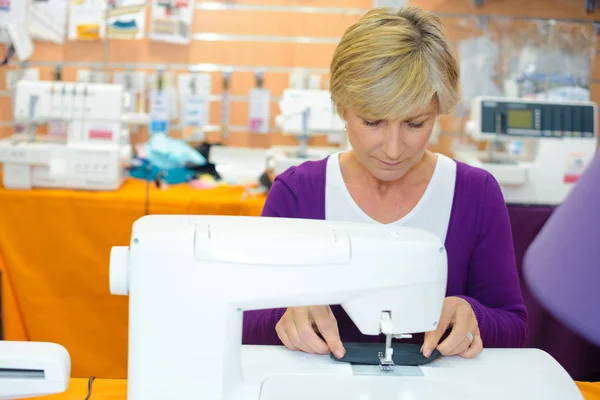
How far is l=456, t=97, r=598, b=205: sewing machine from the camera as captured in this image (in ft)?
10.6

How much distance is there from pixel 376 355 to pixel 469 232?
553mm

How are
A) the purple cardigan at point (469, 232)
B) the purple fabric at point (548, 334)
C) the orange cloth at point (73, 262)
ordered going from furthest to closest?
the orange cloth at point (73, 262)
the purple fabric at point (548, 334)
the purple cardigan at point (469, 232)

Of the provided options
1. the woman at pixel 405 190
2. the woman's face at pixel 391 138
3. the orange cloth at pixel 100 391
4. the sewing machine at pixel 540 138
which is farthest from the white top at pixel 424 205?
the sewing machine at pixel 540 138

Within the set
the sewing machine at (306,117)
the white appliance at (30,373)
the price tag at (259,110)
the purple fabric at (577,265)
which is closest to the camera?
the purple fabric at (577,265)

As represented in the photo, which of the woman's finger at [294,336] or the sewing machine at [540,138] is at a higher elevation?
the sewing machine at [540,138]

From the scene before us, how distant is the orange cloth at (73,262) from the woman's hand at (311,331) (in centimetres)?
192

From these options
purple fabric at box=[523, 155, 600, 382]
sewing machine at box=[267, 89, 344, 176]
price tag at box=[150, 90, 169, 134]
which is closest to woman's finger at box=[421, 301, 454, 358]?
purple fabric at box=[523, 155, 600, 382]

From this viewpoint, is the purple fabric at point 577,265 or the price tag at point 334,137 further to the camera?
the price tag at point 334,137

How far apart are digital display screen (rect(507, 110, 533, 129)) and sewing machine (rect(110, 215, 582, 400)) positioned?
7.41ft

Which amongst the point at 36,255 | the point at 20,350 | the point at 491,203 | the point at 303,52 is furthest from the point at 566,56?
the point at 20,350

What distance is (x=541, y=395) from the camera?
3.77 ft

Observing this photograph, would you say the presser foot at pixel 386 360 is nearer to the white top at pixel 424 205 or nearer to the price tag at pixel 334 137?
the white top at pixel 424 205

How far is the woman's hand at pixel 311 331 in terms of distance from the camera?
125cm

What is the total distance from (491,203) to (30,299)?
2.27 m
